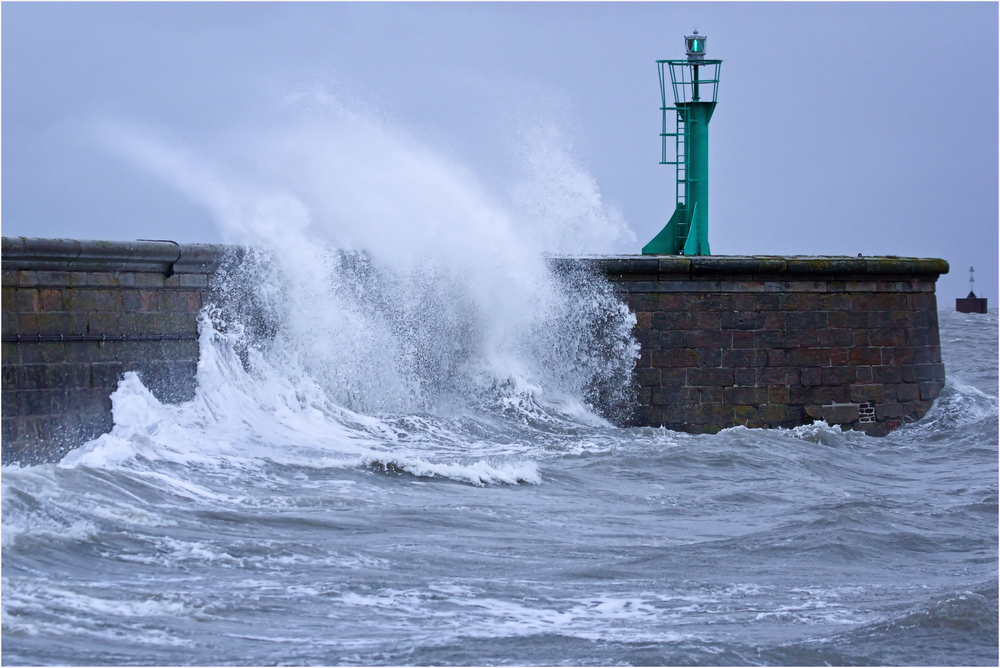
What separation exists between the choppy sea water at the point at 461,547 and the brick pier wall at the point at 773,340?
128 centimetres

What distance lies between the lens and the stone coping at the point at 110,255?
24.6 ft

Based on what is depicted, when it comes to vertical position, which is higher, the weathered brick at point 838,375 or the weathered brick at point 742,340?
the weathered brick at point 742,340

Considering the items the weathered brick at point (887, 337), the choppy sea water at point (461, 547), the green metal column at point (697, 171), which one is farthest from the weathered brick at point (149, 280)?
the green metal column at point (697, 171)

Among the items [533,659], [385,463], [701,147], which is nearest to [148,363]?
[385,463]

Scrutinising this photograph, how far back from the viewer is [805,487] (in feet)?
26.6

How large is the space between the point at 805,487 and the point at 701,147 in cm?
783

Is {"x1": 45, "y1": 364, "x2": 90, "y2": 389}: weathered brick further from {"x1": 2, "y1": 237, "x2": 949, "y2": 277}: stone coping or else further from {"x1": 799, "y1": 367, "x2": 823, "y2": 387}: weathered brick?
{"x1": 799, "y1": 367, "x2": 823, "y2": 387}: weathered brick

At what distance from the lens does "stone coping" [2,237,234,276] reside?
24.6 ft

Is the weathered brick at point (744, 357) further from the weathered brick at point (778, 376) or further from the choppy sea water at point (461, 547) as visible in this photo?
the choppy sea water at point (461, 547)

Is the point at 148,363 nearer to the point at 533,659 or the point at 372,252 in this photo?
the point at 372,252

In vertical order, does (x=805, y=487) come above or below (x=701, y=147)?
below

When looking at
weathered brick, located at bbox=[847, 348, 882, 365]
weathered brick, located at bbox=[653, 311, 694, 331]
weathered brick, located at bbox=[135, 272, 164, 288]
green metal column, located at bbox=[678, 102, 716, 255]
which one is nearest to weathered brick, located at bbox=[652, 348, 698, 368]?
weathered brick, located at bbox=[653, 311, 694, 331]

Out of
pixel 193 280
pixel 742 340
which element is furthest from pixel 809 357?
pixel 193 280

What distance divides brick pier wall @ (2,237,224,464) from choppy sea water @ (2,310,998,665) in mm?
211
